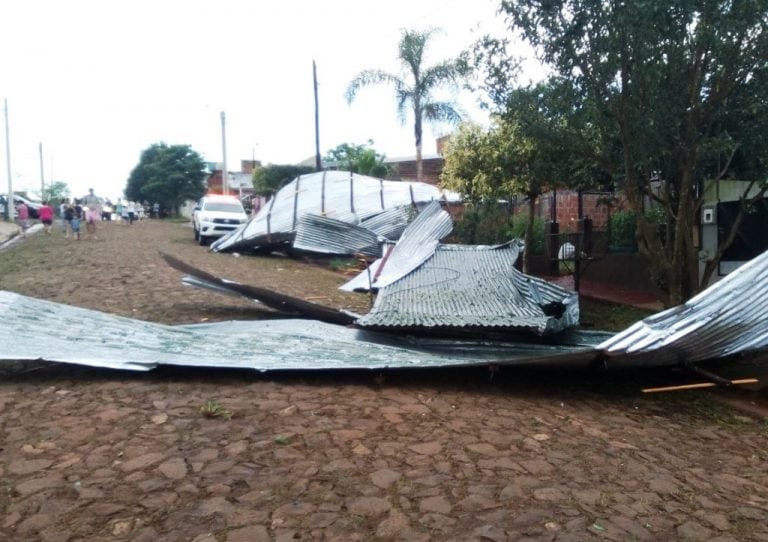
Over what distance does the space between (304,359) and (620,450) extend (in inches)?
87.3

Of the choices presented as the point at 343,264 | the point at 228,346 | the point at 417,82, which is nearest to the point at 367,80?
the point at 417,82

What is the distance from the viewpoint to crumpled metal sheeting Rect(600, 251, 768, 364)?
4.51 meters

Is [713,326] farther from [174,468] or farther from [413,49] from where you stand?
[413,49]

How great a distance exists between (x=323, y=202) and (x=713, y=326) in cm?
1392

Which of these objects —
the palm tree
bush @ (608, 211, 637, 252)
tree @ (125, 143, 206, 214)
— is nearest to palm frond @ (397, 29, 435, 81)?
the palm tree

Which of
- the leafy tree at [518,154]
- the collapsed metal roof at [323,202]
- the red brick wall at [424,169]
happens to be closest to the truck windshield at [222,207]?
the collapsed metal roof at [323,202]

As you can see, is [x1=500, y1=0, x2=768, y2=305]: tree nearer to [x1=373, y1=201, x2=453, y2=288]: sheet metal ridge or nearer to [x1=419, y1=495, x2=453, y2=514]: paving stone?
[x1=373, y1=201, x2=453, y2=288]: sheet metal ridge

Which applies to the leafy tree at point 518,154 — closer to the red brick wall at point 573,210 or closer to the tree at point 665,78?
the tree at point 665,78

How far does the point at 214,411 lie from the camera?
3922mm

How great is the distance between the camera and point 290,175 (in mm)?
33375

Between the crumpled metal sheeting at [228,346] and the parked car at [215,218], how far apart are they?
48.7 feet

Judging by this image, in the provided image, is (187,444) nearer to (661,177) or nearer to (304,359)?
(304,359)

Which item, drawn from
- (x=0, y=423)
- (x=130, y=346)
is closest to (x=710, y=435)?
(x=130, y=346)

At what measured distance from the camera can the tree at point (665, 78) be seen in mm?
5453
